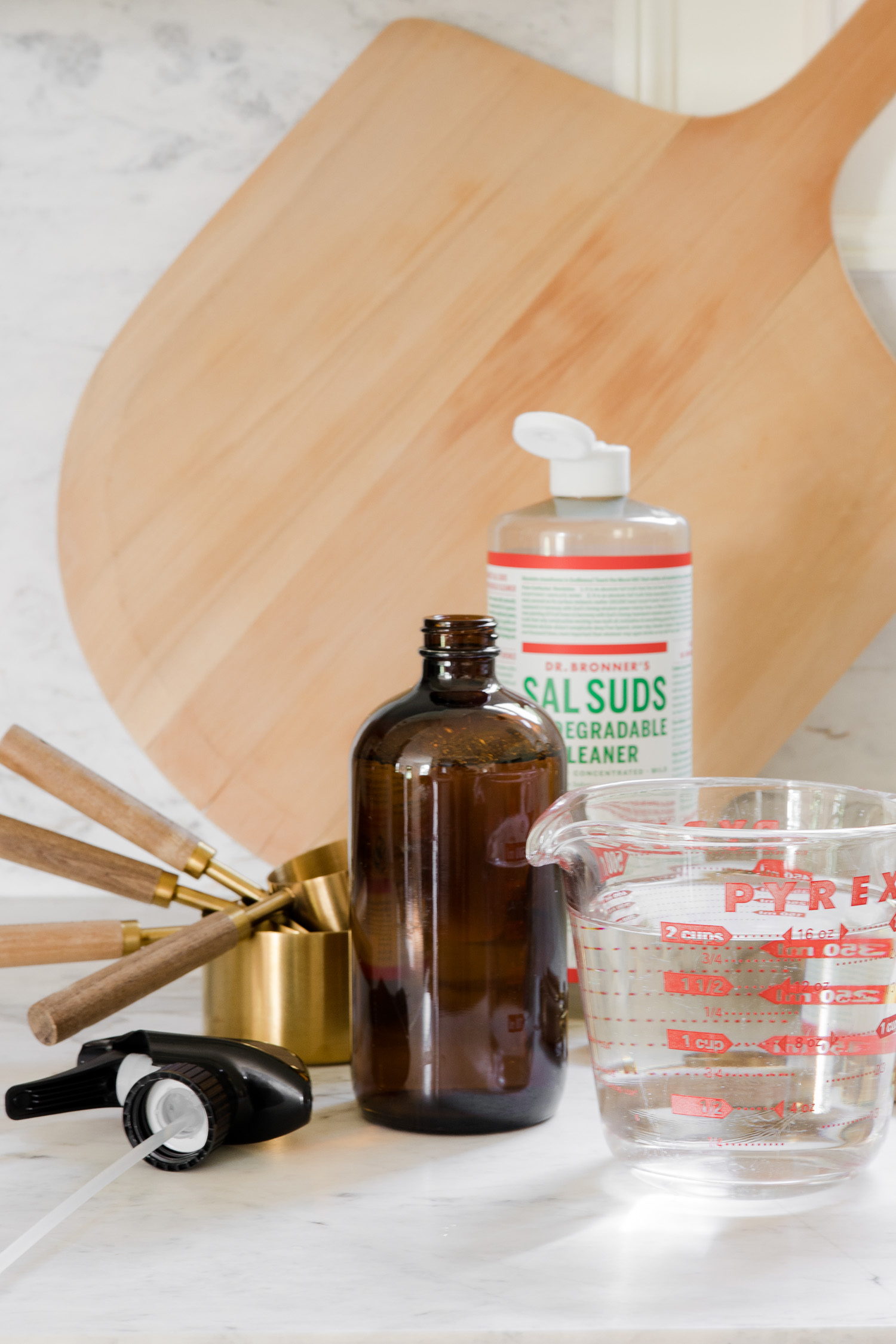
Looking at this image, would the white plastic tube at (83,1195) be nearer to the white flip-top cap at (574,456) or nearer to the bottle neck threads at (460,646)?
the bottle neck threads at (460,646)

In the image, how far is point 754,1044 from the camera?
0.55 meters

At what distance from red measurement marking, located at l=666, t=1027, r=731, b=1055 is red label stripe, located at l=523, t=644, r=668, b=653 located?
0.25 m

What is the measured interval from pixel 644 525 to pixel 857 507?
207mm

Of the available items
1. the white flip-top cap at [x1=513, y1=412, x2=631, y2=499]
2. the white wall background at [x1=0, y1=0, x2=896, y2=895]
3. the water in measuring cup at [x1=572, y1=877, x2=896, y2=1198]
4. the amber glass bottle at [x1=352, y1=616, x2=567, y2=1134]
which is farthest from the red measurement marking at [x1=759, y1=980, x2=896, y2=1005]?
the white wall background at [x1=0, y1=0, x2=896, y2=895]

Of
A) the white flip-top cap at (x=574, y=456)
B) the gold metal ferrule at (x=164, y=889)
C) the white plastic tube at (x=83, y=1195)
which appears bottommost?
the white plastic tube at (x=83, y=1195)

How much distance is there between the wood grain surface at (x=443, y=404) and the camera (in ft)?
3.01

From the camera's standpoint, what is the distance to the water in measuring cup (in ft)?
1.78

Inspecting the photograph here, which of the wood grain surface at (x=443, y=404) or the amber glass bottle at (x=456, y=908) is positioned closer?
the amber glass bottle at (x=456, y=908)

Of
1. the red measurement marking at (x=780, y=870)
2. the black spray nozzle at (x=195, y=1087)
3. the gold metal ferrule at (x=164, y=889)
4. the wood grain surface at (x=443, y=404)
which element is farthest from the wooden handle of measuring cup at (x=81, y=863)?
the red measurement marking at (x=780, y=870)

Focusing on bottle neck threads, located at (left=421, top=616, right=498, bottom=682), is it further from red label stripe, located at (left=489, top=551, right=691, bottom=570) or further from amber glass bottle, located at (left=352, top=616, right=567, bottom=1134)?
red label stripe, located at (left=489, top=551, right=691, bottom=570)

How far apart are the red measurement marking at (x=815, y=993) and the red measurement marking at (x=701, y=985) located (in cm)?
2

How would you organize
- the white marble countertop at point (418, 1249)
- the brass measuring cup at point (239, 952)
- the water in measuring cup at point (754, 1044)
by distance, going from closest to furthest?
the white marble countertop at point (418, 1249)
the water in measuring cup at point (754, 1044)
the brass measuring cup at point (239, 952)

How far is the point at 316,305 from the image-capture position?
94 centimetres

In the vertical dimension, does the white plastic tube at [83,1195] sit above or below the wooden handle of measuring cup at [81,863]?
below
